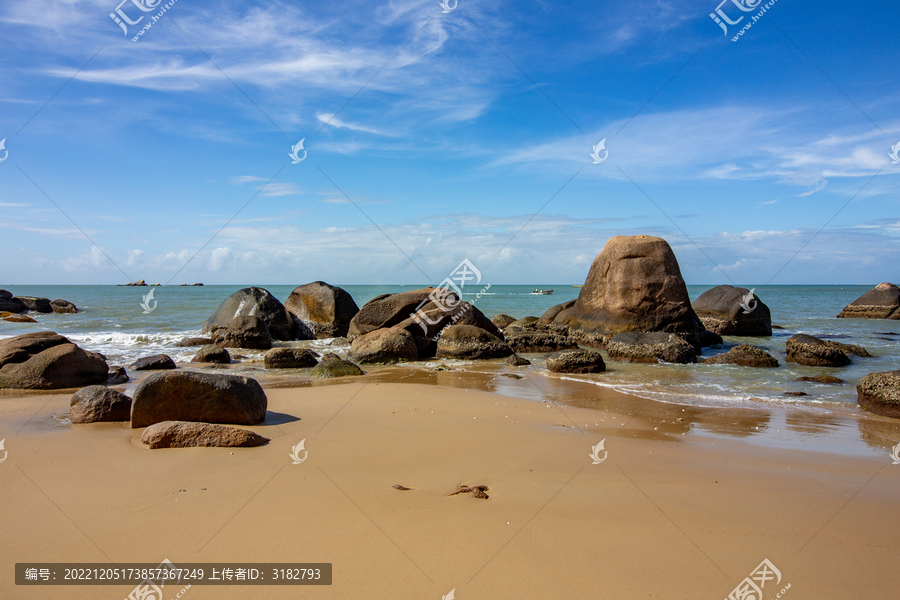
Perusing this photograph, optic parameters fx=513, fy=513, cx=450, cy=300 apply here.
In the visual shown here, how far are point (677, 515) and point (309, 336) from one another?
15.4 metres

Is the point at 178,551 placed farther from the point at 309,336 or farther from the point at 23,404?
the point at 309,336

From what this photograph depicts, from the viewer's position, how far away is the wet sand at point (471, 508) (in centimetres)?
260

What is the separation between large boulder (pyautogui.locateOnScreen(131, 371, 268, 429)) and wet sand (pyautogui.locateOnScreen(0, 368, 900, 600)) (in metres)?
0.40

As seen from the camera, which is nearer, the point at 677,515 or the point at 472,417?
the point at 677,515

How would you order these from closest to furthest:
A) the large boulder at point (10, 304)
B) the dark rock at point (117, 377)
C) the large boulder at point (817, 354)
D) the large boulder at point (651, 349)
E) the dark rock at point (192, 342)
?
the dark rock at point (117, 377) < the large boulder at point (817, 354) < the large boulder at point (651, 349) < the dark rock at point (192, 342) < the large boulder at point (10, 304)

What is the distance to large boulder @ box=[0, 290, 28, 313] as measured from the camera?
2883 cm

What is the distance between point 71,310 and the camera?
30.2 metres

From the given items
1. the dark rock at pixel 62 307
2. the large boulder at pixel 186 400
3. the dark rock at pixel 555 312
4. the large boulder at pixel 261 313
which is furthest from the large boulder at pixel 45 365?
the dark rock at pixel 62 307

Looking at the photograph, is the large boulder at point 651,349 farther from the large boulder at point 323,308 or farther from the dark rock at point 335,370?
the large boulder at point 323,308

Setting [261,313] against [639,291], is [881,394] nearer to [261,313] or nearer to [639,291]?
[639,291]

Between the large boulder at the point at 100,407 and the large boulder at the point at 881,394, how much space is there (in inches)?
378

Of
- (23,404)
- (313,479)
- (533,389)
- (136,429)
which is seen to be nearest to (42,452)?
(136,429)

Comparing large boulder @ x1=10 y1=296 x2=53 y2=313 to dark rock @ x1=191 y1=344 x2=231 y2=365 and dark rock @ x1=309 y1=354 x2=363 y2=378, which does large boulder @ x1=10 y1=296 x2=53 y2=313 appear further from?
dark rock @ x1=309 y1=354 x2=363 y2=378

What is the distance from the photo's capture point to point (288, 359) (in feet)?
36.4
